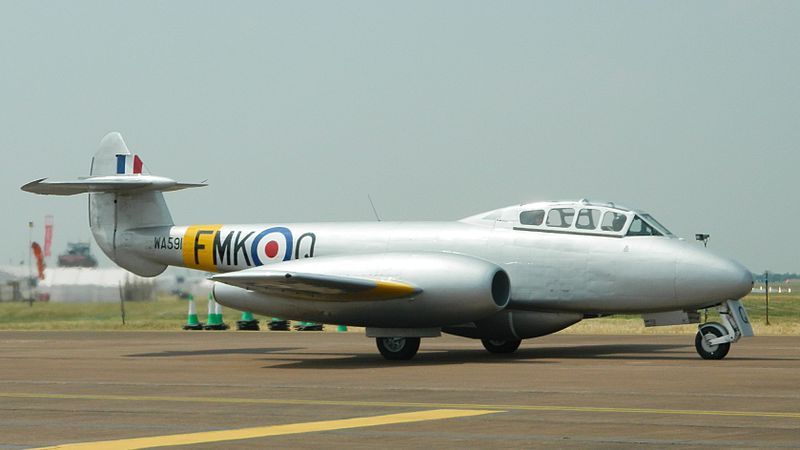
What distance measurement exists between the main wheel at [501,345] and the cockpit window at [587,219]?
2.84 meters

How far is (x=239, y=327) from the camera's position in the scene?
36.7m

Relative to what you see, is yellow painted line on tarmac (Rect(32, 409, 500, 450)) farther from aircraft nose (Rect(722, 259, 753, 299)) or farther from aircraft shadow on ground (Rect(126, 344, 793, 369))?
aircraft nose (Rect(722, 259, 753, 299))

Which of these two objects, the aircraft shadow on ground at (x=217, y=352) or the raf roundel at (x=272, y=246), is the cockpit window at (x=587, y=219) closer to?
the raf roundel at (x=272, y=246)

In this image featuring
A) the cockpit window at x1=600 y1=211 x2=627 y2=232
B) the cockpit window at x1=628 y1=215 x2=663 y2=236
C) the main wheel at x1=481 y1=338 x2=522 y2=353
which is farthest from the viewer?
the main wheel at x1=481 y1=338 x2=522 y2=353

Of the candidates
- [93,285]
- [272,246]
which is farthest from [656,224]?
[93,285]

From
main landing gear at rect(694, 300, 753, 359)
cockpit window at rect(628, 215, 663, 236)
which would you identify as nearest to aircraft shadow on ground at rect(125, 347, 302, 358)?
cockpit window at rect(628, 215, 663, 236)

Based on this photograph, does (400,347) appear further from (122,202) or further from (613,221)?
(122,202)

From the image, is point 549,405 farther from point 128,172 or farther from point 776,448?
point 128,172

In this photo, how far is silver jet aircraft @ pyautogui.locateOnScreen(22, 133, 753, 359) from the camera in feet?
67.3

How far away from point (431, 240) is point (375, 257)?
4.34 feet

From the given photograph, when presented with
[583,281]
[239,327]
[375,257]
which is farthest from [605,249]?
[239,327]

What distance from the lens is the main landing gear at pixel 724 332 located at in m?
20.2

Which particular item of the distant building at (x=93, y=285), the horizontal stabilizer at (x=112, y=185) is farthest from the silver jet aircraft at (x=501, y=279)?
the distant building at (x=93, y=285)

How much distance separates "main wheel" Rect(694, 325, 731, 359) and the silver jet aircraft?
2 cm
